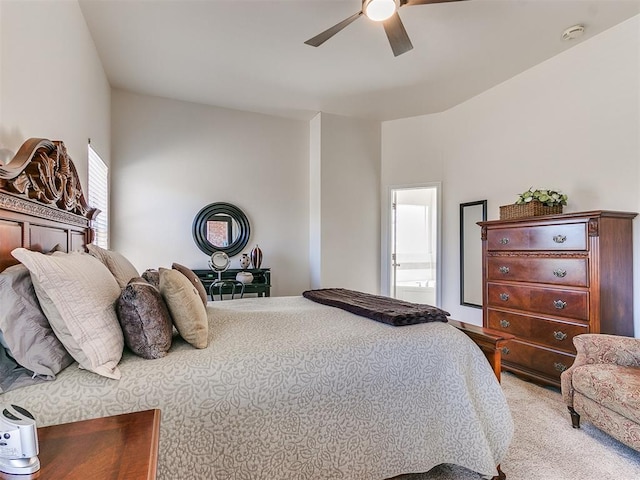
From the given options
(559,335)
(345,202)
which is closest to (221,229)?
(345,202)

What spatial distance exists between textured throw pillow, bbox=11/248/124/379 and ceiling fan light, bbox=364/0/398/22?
2.24m

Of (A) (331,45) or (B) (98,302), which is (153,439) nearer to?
(B) (98,302)

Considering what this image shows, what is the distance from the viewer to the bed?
1246mm

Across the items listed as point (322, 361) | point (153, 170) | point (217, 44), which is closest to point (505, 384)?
point (322, 361)

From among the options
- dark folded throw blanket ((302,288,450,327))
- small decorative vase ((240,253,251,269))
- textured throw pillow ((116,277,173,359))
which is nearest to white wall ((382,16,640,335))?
dark folded throw blanket ((302,288,450,327))

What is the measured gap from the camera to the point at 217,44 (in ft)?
10.1

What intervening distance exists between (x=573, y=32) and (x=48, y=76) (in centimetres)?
380

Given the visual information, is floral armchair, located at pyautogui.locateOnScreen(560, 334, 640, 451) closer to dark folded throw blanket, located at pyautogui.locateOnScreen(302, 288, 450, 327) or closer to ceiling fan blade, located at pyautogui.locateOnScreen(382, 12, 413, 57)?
dark folded throw blanket, located at pyautogui.locateOnScreen(302, 288, 450, 327)

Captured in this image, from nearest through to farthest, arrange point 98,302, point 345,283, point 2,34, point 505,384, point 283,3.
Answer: point 98,302
point 2,34
point 283,3
point 505,384
point 345,283

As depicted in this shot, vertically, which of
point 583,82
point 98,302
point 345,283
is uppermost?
point 583,82

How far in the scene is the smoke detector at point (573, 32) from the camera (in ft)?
9.27

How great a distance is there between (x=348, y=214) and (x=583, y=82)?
110 inches

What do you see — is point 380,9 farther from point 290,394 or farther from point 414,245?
point 414,245

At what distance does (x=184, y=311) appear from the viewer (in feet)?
5.00
